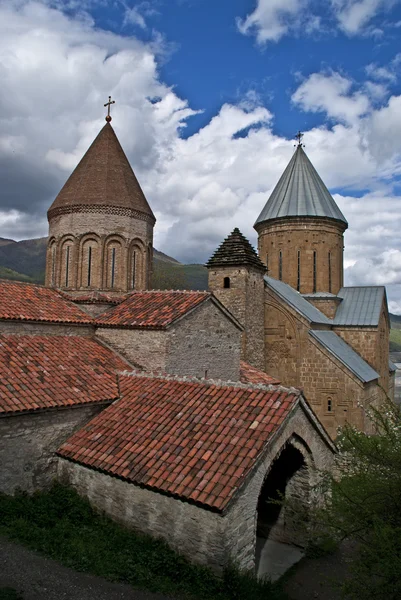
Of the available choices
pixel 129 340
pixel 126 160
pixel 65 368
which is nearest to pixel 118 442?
pixel 65 368

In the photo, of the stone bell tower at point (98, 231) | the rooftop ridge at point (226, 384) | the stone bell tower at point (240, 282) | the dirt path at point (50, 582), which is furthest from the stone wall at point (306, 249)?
the dirt path at point (50, 582)

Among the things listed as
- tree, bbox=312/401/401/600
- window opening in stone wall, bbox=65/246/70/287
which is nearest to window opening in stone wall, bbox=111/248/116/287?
window opening in stone wall, bbox=65/246/70/287

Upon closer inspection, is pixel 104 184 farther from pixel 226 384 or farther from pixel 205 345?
pixel 226 384

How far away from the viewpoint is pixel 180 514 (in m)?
6.39

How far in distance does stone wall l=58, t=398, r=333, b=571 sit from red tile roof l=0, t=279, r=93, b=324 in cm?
427

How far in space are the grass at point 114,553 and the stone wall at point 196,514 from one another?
0.57ft

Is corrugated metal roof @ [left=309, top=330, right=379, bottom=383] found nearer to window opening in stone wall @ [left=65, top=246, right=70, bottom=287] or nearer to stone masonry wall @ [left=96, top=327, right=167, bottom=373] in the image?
stone masonry wall @ [left=96, top=327, right=167, bottom=373]

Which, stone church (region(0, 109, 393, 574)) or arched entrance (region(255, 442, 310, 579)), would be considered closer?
stone church (region(0, 109, 393, 574))

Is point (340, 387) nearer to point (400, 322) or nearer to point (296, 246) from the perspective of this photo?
point (296, 246)

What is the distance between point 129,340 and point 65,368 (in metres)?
2.18

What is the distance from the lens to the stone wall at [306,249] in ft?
72.5

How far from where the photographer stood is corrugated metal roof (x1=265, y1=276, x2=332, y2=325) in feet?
58.6

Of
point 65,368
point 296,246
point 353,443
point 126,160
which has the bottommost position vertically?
point 353,443

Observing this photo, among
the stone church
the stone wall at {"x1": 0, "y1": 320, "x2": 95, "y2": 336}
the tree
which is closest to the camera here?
the tree
